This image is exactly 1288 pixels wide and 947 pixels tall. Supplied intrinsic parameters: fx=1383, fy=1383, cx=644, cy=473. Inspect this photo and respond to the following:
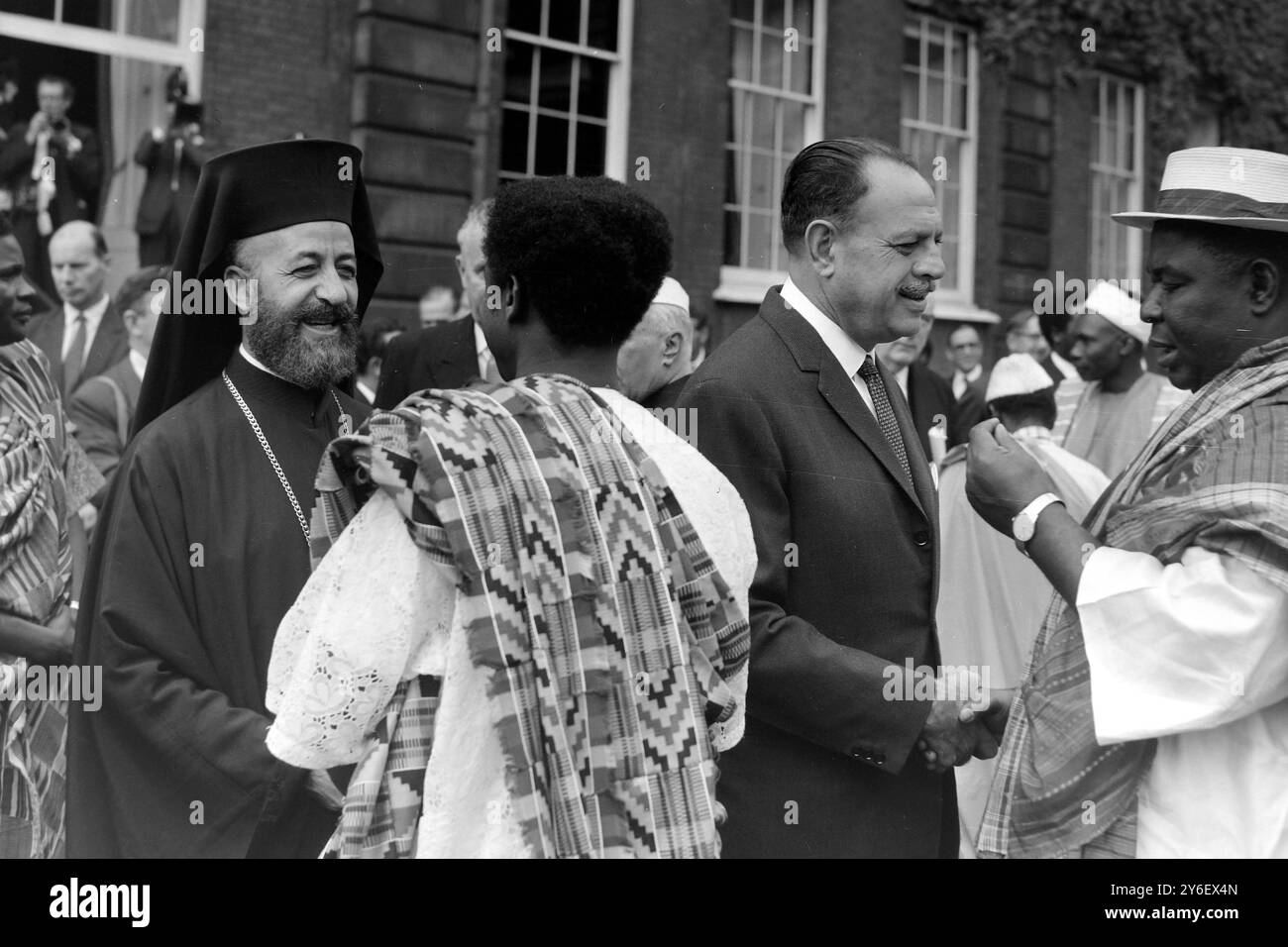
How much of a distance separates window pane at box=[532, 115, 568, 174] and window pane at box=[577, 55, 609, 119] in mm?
115

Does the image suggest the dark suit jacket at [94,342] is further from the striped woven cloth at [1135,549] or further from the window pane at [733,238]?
the striped woven cloth at [1135,549]

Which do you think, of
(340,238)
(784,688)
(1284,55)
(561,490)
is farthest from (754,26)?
(1284,55)

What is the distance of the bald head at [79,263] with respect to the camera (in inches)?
219

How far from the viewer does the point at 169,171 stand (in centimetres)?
587

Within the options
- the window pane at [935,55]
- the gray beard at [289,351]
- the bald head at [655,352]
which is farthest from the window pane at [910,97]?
the gray beard at [289,351]

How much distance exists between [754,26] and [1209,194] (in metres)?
2.71

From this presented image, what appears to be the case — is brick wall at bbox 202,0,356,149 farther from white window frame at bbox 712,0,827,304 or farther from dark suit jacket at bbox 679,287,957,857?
dark suit jacket at bbox 679,287,957,857

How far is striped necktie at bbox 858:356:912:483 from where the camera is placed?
2848 mm

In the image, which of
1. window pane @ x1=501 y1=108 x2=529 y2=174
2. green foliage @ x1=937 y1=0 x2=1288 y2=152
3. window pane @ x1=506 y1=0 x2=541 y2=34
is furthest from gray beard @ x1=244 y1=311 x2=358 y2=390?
green foliage @ x1=937 y1=0 x2=1288 y2=152

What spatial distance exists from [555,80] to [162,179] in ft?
6.35

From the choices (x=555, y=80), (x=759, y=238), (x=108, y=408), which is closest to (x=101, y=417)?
(x=108, y=408)

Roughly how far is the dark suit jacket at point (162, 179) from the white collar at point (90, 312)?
425 mm
